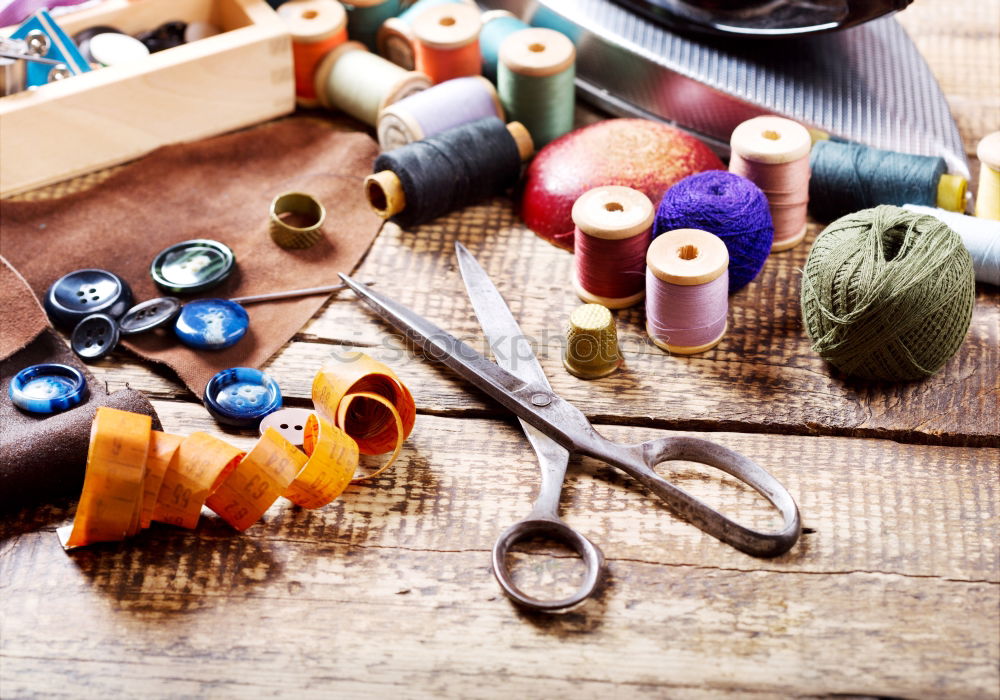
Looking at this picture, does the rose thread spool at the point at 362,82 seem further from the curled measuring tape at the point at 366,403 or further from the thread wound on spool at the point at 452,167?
the curled measuring tape at the point at 366,403

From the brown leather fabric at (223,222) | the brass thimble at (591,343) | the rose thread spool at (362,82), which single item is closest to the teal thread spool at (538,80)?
the rose thread spool at (362,82)

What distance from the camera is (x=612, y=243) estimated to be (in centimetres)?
158

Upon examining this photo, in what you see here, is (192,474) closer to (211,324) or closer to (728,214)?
(211,324)

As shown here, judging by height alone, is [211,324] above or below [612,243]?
below

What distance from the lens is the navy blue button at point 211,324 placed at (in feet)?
5.18

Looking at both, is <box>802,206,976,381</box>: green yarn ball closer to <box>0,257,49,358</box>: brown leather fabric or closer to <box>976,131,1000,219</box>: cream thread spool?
<box>976,131,1000,219</box>: cream thread spool

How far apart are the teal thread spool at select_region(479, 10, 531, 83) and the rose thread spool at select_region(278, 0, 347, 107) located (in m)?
0.27

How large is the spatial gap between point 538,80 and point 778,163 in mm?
459

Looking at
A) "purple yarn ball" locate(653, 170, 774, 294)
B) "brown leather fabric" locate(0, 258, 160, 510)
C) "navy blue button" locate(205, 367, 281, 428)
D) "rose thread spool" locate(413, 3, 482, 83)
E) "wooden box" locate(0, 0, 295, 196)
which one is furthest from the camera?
"rose thread spool" locate(413, 3, 482, 83)

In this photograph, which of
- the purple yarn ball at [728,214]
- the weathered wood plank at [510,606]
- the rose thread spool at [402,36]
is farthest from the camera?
the rose thread spool at [402,36]

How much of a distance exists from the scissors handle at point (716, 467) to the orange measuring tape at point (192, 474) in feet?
0.99

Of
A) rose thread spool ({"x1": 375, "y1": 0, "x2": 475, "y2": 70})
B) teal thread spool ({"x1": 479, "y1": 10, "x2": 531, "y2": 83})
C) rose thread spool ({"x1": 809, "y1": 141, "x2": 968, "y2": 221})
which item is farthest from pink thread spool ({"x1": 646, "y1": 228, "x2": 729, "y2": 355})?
rose thread spool ({"x1": 375, "y1": 0, "x2": 475, "y2": 70})

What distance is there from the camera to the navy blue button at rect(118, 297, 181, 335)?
1586 millimetres

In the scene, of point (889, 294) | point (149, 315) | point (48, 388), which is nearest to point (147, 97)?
point (149, 315)
